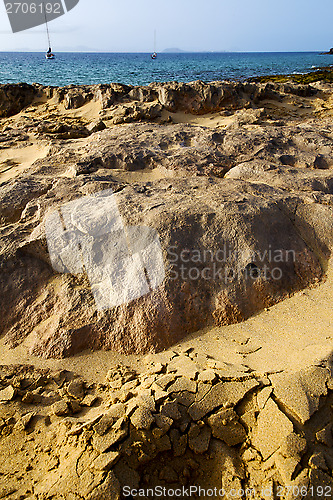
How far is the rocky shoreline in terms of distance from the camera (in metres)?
1.38

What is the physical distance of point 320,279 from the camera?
8.29 feet

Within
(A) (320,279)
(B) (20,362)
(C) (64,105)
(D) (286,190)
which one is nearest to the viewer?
(B) (20,362)

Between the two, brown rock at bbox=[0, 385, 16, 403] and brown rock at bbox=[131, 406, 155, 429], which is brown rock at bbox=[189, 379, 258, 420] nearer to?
brown rock at bbox=[131, 406, 155, 429]

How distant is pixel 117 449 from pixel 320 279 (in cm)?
191

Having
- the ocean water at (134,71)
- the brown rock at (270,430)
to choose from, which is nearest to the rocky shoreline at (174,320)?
the brown rock at (270,430)

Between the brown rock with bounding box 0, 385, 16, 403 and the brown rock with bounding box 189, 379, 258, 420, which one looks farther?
the brown rock with bounding box 0, 385, 16, 403

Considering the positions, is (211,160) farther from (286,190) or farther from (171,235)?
(171,235)

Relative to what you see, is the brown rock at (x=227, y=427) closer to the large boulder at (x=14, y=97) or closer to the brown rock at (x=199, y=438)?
the brown rock at (x=199, y=438)

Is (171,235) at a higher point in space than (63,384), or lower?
higher

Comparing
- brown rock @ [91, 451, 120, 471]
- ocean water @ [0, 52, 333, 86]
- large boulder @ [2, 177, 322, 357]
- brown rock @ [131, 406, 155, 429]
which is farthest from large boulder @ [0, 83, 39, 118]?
ocean water @ [0, 52, 333, 86]

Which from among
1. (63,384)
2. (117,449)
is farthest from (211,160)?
(117,449)

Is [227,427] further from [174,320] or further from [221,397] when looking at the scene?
[174,320]

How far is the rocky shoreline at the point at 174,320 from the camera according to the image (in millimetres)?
1382

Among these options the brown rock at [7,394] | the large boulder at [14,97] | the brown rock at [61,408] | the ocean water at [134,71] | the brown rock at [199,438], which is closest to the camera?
the brown rock at [199,438]
